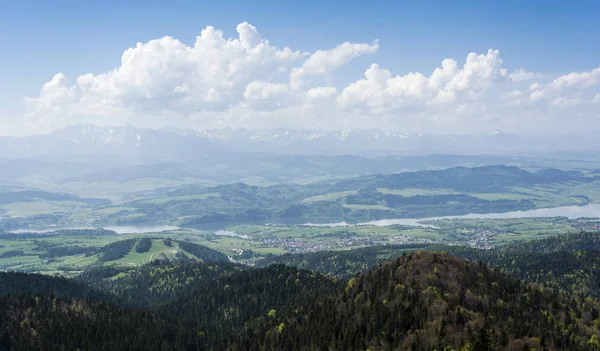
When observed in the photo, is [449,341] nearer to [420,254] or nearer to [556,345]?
[556,345]

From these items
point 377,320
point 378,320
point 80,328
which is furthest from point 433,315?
point 80,328

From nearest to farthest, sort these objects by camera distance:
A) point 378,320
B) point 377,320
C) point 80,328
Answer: point 378,320 → point 377,320 → point 80,328

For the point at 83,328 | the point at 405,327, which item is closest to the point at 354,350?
the point at 405,327

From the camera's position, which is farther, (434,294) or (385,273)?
(385,273)

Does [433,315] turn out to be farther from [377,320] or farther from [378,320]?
[377,320]

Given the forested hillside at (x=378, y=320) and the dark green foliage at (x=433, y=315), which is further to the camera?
the forested hillside at (x=378, y=320)

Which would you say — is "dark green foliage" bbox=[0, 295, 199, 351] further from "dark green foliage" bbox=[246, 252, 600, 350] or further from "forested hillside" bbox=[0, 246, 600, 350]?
"dark green foliage" bbox=[246, 252, 600, 350]

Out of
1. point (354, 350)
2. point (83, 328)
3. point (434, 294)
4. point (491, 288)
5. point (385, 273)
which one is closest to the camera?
point (354, 350)

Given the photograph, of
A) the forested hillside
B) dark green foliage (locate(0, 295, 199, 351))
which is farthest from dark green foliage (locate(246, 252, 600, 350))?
dark green foliage (locate(0, 295, 199, 351))

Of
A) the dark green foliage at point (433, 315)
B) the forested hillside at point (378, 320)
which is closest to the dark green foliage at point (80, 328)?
the forested hillside at point (378, 320)

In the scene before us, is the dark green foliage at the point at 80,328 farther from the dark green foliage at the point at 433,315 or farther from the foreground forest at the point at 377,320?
the dark green foliage at the point at 433,315

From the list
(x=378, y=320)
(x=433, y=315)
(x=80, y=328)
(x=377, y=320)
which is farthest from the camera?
(x=80, y=328)
